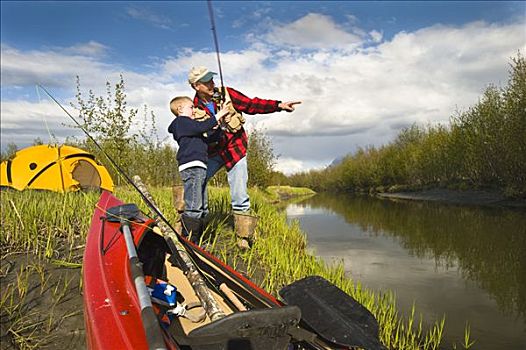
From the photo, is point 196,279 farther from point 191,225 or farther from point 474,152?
point 474,152

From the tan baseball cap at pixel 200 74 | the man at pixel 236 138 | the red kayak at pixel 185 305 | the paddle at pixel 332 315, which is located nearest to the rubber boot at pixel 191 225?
the man at pixel 236 138

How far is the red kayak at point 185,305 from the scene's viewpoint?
166cm

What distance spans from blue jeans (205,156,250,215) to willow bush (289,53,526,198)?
16.7 metres

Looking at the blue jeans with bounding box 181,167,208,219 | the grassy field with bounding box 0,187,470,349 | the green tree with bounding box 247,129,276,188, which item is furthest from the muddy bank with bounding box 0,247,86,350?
the green tree with bounding box 247,129,276,188

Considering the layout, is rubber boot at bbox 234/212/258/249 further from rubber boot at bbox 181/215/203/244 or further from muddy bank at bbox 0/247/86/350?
muddy bank at bbox 0/247/86/350

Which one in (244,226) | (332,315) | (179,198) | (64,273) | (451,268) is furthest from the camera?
(451,268)

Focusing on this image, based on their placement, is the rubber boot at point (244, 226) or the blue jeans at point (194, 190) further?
the rubber boot at point (244, 226)

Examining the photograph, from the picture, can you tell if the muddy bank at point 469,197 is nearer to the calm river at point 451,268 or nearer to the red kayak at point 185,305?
the calm river at point 451,268

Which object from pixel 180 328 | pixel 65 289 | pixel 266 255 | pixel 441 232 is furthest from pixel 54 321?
pixel 441 232

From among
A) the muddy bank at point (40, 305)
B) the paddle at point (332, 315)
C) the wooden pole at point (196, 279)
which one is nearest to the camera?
the paddle at point (332, 315)

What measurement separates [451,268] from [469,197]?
15.9 metres

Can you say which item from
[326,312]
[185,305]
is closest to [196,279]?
[185,305]

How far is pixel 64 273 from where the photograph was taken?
13.3 feet

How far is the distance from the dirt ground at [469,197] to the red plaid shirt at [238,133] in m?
15.4
